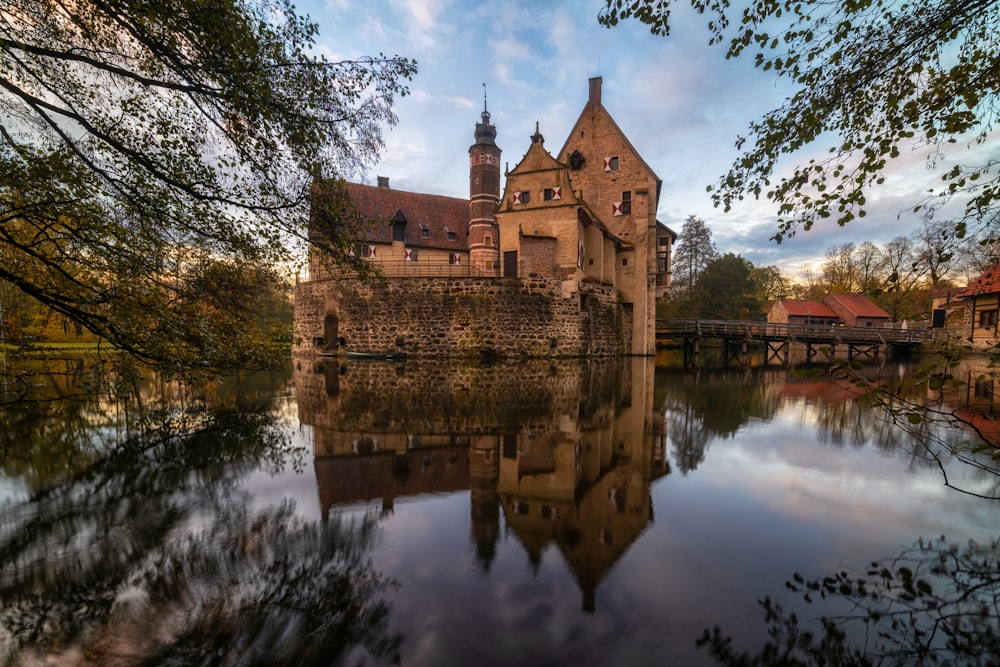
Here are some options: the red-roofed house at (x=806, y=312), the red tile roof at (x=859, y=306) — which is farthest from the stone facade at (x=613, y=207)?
the red tile roof at (x=859, y=306)

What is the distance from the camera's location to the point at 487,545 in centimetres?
369

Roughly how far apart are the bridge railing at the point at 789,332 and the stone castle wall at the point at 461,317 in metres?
10.1

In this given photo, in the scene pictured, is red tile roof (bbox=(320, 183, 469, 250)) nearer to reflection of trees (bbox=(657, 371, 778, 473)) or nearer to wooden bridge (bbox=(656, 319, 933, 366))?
wooden bridge (bbox=(656, 319, 933, 366))

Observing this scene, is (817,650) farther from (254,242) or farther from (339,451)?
(254,242)

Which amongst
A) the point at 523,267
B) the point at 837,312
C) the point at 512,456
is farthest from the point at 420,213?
the point at 837,312

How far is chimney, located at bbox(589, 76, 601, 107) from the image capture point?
92.6 feet

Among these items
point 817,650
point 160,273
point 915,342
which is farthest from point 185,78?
point 915,342

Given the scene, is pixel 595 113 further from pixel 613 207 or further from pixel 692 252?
pixel 692 252

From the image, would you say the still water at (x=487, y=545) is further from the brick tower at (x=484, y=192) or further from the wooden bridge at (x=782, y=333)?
the brick tower at (x=484, y=192)

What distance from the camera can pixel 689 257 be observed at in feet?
156

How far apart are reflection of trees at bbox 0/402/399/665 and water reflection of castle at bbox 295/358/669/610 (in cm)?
90

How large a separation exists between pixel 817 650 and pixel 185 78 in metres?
7.55

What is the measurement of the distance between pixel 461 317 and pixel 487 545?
18.4 m

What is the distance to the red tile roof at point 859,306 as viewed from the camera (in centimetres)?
4556
